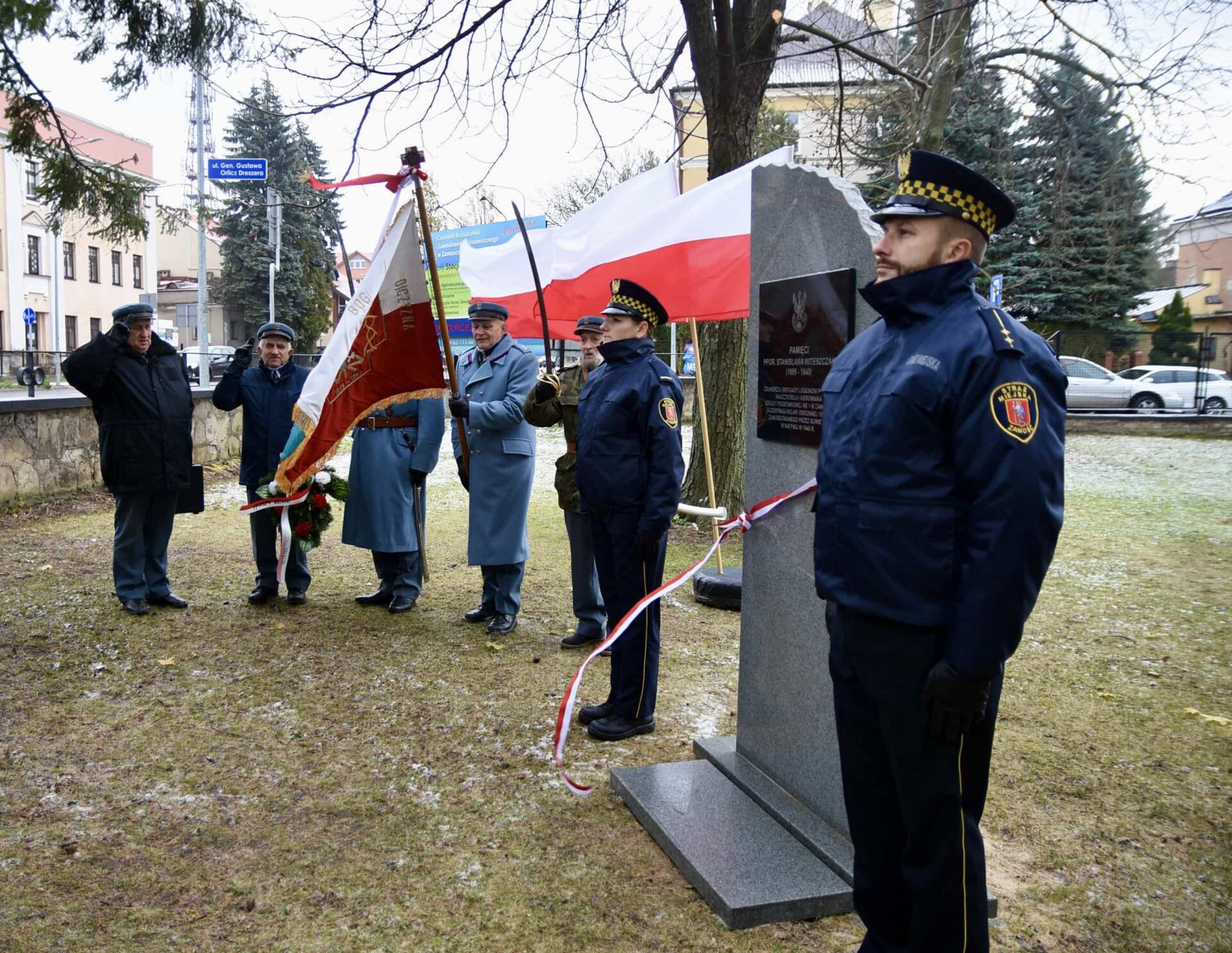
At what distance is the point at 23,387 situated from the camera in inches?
822

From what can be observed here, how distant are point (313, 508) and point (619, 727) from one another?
10.2ft

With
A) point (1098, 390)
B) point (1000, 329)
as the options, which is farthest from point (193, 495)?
point (1098, 390)

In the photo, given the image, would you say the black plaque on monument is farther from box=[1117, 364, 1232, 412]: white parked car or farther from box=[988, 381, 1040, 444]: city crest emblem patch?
box=[1117, 364, 1232, 412]: white parked car

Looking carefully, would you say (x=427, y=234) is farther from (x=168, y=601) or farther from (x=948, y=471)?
(x=948, y=471)

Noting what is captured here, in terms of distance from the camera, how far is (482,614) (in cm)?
636

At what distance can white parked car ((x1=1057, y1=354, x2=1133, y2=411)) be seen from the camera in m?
23.9

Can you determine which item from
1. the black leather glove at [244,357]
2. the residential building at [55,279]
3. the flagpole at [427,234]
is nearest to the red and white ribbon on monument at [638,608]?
the flagpole at [427,234]

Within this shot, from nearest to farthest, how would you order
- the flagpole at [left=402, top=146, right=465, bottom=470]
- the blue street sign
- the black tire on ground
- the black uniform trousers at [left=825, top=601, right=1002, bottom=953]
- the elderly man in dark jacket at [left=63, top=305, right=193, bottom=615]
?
the black uniform trousers at [left=825, top=601, right=1002, bottom=953]
the flagpole at [left=402, top=146, right=465, bottom=470]
the elderly man in dark jacket at [left=63, top=305, right=193, bottom=615]
the black tire on ground
the blue street sign

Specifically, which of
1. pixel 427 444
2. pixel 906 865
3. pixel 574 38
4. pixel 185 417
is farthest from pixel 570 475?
pixel 574 38

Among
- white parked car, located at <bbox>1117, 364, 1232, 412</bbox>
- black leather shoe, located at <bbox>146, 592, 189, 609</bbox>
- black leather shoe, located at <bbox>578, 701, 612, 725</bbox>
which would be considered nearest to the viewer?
black leather shoe, located at <bbox>578, 701, 612, 725</bbox>

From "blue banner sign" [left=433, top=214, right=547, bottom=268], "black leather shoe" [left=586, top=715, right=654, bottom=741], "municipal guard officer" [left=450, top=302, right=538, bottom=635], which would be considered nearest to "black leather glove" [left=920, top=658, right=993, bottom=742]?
"black leather shoe" [left=586, top=715, right=654, bottom=741]

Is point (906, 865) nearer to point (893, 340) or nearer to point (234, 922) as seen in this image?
point (893, 340)

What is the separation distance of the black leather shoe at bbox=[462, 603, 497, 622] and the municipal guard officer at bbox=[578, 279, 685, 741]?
204 centimetres

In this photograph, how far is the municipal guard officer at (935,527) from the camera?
207cm
